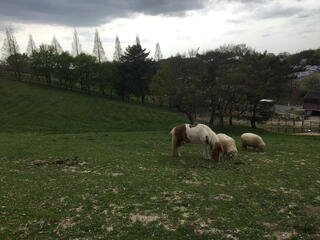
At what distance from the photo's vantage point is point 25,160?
598 inches

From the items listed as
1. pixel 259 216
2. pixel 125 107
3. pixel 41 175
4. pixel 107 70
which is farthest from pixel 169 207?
pixel 107 70

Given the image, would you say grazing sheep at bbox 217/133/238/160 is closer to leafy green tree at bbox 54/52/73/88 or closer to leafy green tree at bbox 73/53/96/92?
leafy green tree at bbox 73/53/96/92

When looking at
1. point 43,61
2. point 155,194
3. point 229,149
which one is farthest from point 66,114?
point 155,194

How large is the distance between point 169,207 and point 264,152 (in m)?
13.9

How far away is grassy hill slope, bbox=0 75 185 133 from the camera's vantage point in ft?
116

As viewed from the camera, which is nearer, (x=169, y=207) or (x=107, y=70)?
(x=169, y=207)

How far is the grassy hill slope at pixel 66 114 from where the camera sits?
35406mm

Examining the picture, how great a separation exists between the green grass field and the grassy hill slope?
56.1 ft

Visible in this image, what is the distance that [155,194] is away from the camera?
9492 millimetres

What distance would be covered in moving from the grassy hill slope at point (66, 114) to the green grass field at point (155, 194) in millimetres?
17085

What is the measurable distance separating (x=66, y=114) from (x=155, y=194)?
39.4 meters

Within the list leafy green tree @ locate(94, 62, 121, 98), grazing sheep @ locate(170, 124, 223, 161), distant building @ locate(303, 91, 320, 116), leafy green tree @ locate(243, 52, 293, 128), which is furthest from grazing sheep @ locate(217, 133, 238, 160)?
distant building @ locate(303, 91, 320, 116)

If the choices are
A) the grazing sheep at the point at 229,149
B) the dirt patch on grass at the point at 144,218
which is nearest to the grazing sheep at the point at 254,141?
the grazing sheep at the point at 229,149

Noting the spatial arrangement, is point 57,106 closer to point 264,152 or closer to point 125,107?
point 125,107
